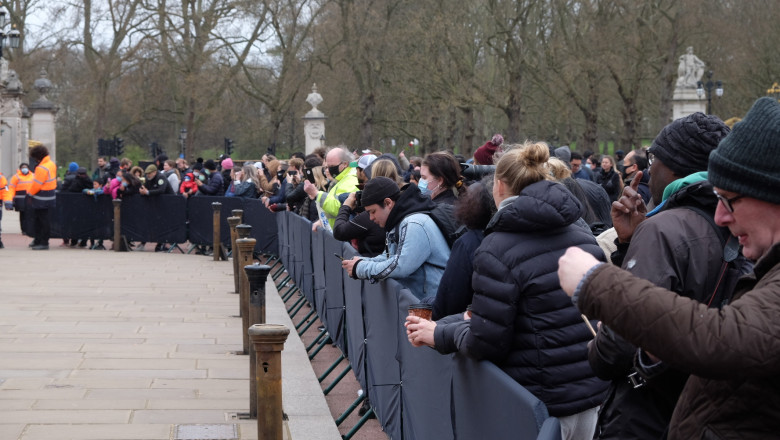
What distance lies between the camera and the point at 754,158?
7.77ft

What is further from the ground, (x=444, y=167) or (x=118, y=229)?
(x=444, y=167)

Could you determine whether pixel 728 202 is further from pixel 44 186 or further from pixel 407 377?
pixel 44 186

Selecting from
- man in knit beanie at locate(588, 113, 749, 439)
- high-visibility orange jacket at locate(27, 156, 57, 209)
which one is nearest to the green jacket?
man in knit beanie at locate(588, 113, 749, 439)

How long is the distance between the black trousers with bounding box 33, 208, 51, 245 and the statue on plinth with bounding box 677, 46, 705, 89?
2621 centimetres

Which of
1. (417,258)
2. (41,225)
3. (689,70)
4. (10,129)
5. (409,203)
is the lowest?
(41,225)

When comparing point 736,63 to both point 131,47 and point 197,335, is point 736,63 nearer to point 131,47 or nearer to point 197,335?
point 131,47

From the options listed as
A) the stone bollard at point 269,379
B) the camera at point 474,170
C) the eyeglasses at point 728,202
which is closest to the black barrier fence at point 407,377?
the stone bollard at point 269,379

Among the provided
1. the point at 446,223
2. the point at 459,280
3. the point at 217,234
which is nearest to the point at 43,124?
the point at 217,234

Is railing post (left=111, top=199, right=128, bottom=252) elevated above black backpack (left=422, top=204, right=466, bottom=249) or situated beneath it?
situated beneath

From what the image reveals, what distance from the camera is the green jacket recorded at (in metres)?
10.8

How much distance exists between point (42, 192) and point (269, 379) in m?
16.8

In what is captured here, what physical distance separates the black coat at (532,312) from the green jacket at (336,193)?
6.50m

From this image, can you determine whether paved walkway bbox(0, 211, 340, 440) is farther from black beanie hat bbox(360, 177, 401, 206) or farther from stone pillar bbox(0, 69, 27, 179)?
stone pillar bbox(0, 69, 27, 179)

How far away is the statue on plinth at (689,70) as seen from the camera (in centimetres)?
3969
